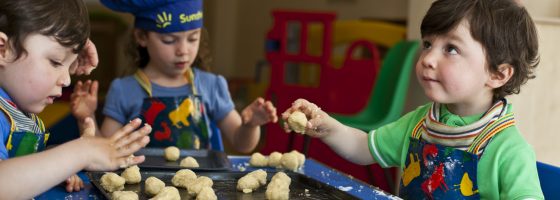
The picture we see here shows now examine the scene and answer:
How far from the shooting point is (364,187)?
1.48m

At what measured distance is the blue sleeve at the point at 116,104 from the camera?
213cm

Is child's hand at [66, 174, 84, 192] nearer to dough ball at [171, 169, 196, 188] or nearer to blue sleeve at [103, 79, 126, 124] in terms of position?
dough ball at [171, 169, 196, 188]

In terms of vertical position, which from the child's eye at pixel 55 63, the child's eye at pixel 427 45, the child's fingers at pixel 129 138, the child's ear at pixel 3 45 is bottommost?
the child's fingers at pixel 129 138

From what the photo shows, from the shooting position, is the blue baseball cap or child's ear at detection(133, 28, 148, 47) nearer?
the blue baseball cap

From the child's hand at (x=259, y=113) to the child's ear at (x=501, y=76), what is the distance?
65 centimetres

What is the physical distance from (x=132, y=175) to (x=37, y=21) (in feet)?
1.07

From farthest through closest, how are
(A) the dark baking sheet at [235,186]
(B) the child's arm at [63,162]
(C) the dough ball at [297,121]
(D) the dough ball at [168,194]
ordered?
1. (C) the dough ball at [297,121]
2. (A) the dark baking sheet at [235,186]
3. (D) the dough ball at [168,194]
4. (B) the child's arm at [63,162]

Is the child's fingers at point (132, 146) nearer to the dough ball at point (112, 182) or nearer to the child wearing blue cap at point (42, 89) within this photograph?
the child wearing blue cap at point (42, 89)

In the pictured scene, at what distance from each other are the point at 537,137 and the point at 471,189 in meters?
1.08

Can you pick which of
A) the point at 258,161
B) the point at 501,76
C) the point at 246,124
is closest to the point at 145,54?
the point at 246,124

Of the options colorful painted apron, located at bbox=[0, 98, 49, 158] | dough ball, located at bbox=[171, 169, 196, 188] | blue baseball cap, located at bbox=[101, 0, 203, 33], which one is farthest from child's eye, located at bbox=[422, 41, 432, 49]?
blue baseball cap, located at bbox=[101, 0, 203, 33]

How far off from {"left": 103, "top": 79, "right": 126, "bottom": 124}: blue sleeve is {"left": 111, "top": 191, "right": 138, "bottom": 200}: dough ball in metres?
0.86

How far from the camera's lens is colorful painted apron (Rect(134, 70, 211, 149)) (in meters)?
A: 2.07

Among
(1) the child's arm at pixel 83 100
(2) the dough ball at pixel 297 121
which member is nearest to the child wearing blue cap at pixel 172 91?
(1) the child's arm at pixel 83 100
